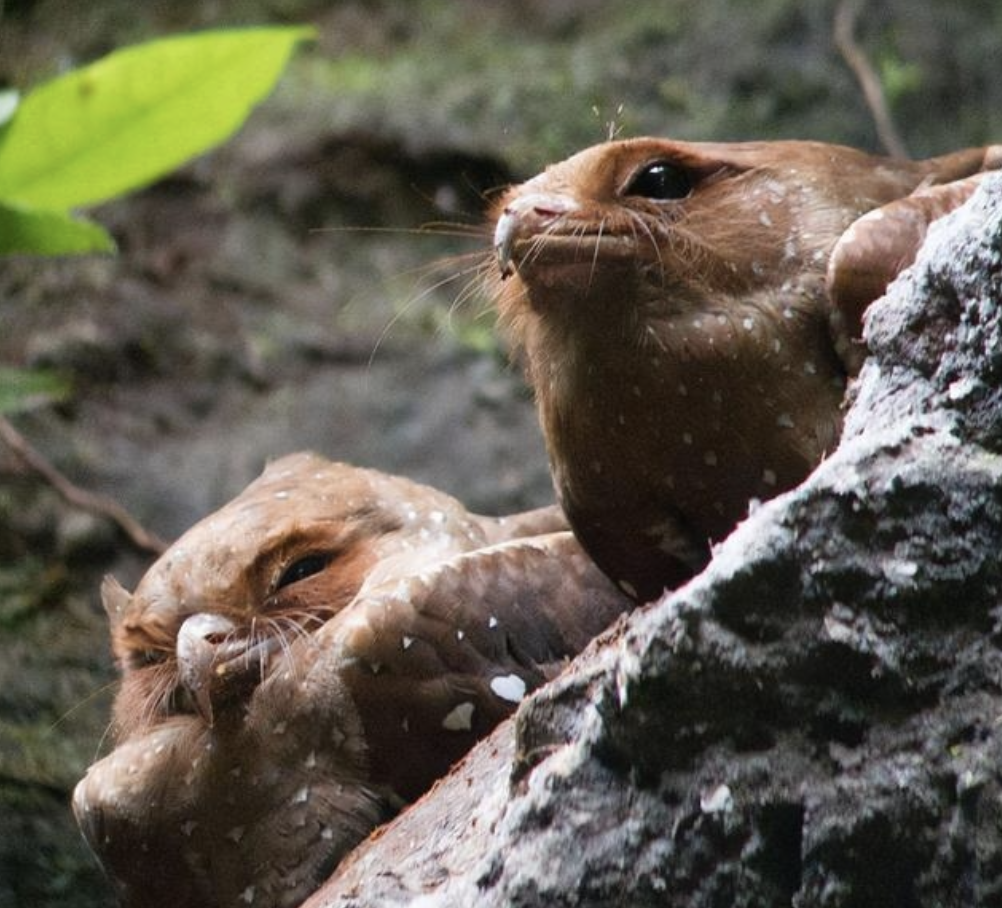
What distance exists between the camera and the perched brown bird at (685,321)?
2.13 m

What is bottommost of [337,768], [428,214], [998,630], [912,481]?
[428,214]

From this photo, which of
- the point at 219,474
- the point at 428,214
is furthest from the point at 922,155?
the point at 219,474

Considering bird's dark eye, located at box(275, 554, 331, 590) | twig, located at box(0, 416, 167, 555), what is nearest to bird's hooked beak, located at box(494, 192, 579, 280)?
bird's dark eye, located at box(275, 554, 331, 590)

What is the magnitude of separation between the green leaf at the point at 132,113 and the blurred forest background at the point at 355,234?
53.5 inches

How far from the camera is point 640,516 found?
224cm

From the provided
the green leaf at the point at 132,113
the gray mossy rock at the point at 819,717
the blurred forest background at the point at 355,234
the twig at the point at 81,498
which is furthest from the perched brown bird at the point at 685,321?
the twig at the point at 81,498

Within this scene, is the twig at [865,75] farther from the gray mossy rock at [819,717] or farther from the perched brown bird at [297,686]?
the gray mossy rock at [819,717]

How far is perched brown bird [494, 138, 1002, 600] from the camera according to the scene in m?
2.13

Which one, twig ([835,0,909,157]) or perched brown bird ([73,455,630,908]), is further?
twig ([835,0,909,157])

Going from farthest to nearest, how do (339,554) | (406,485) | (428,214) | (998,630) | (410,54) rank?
(410,54) → (428,214) → (406,485) → (339,554) → (998,630)

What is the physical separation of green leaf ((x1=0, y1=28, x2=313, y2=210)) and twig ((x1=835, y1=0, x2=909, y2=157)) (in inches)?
76.6

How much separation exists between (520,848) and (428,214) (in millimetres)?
3081

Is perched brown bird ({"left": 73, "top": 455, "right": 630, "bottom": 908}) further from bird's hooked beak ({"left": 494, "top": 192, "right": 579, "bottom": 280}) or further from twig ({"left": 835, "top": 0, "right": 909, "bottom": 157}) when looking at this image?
twig ({"left": 835, "top": 0, "right": 909, "bottom": 157})

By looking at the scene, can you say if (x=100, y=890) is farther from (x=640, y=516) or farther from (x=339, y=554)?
(x=640, y=516)
